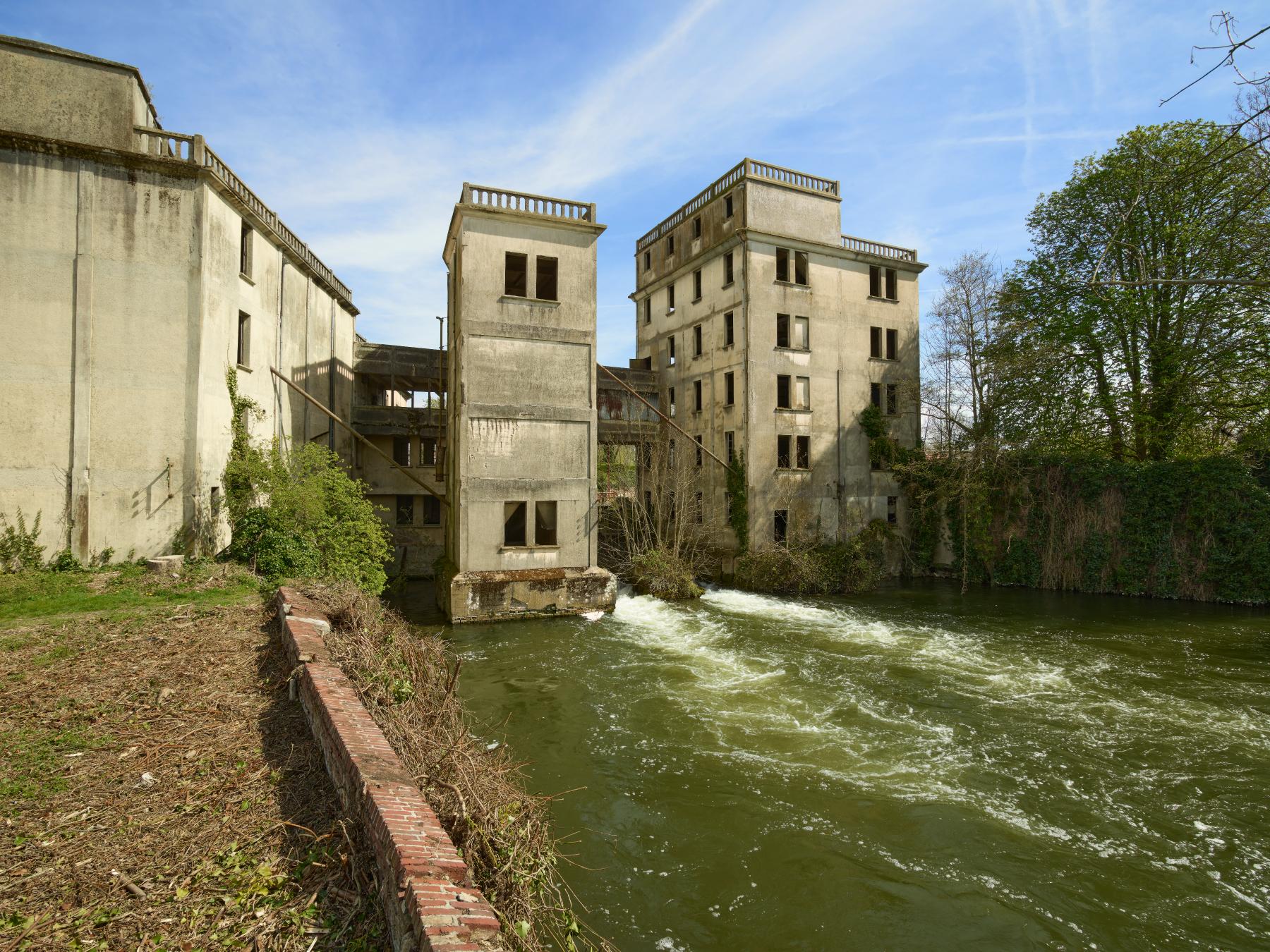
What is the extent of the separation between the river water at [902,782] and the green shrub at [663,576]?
550cm

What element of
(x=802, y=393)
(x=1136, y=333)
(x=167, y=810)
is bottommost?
(x=167, y=810)

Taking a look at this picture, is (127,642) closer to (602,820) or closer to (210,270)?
(602,820)

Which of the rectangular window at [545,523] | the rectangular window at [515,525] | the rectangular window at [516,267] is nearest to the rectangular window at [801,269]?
the rectangular window at [516,267]

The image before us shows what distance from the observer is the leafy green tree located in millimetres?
20984

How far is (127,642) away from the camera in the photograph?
30.3 ft

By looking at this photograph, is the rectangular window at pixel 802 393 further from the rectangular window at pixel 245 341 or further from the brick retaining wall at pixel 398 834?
the brick retaining wall at pixel 398 834

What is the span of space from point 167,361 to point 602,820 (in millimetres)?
14954

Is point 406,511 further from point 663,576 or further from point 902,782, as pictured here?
point 902,782

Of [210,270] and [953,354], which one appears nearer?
[210,270]

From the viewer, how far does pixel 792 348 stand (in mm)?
26266

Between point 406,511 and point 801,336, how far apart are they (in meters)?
17.6

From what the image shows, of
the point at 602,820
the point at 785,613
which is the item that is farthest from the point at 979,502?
the point at 602,820

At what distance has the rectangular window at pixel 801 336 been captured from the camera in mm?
26359

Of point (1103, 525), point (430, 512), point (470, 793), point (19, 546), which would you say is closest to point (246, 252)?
point (19, 546)
